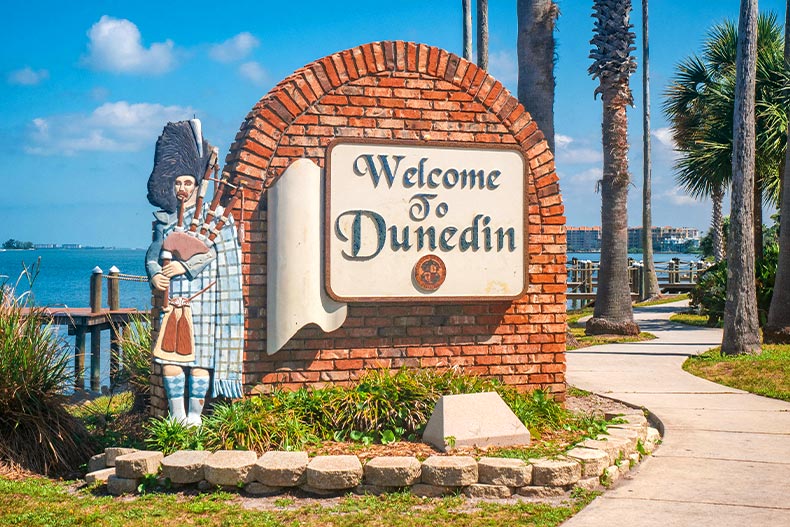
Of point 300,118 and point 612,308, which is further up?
point 300,118

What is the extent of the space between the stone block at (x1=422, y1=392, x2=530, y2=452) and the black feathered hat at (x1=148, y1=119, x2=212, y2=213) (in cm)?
293

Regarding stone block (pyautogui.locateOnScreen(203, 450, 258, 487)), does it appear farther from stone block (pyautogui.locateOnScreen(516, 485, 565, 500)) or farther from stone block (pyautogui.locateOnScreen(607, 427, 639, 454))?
stone block (pyautogui.locateOnScreen(607, 427, 639, 454))

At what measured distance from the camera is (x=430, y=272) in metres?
8.12

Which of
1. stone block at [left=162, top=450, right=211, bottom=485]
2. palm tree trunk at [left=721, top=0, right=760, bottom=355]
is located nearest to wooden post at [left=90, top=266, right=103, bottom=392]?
stone block at [left=162, top=450, right=211, bottom=485]

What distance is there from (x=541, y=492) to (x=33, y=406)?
458 cm

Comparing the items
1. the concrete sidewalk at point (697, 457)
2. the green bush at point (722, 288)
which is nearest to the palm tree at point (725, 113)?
the green bush at point (722, 288)

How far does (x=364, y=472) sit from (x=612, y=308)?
41.8 feet

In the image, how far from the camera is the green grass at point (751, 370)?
10893 millimetres

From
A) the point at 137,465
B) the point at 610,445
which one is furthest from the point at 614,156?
the point at 137,465

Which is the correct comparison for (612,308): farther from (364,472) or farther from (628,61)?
(364,472)

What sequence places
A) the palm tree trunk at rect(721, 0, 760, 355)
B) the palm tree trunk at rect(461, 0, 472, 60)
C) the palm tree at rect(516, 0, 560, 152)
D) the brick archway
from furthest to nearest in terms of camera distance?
the palm tree trunk at rect(461, 0, 472, 60)
the palm tree at rect(516, 0, 560, 152)
the palm tree trunk at rect(721, 0, 760, 355)
the brick archway

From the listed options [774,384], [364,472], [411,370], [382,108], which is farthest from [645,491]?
[774,384]

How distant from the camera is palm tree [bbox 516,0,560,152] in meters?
14.8

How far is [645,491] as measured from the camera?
6199 millimetres
